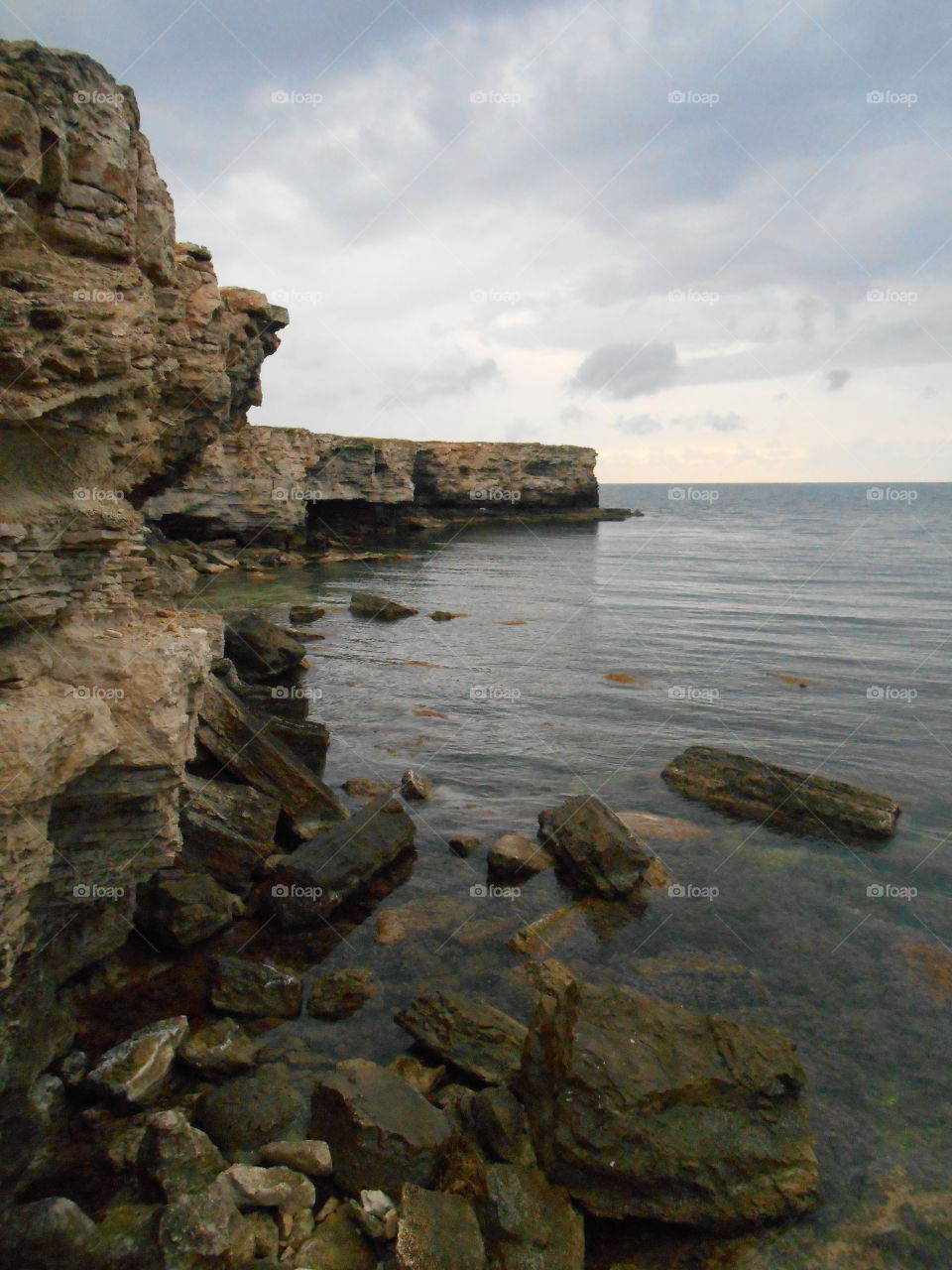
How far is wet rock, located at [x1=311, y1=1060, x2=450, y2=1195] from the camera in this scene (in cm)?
602

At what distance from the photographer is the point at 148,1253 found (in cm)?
512

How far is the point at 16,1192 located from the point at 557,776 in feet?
37.5

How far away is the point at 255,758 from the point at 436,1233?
893cm

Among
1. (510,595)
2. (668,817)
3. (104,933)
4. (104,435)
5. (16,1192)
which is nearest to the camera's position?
(16,1192)

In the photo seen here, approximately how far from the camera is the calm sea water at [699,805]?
8055mm

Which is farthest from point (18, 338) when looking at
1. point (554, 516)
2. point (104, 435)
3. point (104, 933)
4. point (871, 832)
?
point (554, 516)

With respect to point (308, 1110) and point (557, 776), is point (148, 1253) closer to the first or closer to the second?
point (308, 1110)

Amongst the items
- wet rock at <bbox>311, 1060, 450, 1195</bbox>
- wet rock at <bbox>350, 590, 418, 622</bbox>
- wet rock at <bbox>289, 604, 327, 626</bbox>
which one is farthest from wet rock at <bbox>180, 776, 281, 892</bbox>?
wet rock at <bbox>350, 590, 418, 622</bbox>

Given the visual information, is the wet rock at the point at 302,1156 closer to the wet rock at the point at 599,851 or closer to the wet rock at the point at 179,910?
the wet rock at the point at 179,910

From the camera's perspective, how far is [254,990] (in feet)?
28.2

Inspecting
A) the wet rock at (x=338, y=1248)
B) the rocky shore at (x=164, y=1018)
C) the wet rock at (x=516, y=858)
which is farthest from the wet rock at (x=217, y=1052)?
the wet rock at (x=516, y=858)

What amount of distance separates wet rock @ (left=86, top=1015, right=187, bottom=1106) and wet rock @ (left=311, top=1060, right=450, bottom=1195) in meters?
1.70

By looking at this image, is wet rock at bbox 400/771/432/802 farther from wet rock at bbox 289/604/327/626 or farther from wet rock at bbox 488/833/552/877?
wet rock at bbox 289/604/327/626

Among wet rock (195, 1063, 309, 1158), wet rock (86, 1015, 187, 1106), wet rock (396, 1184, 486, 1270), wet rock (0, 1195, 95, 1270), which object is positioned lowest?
Result: wet rock (195, 1063, 309, 1158)
